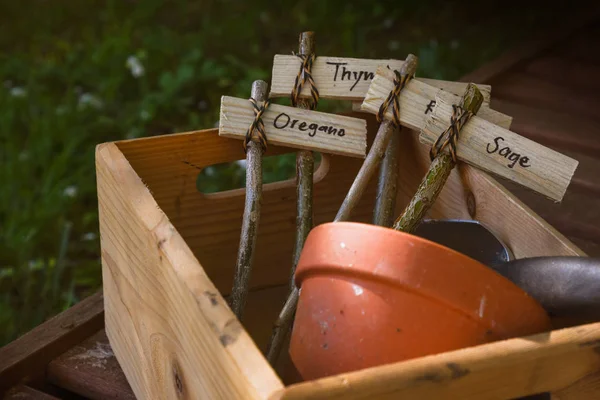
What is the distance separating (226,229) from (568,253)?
0.60 m

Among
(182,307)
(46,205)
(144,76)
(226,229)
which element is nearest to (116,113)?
(144,76)

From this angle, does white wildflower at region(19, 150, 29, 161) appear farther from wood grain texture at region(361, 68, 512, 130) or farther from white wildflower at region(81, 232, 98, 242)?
wood grain texture at region(361, 68, 512, 130)

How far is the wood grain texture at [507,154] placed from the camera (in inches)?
49.4

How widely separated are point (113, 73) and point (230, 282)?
5.54ft

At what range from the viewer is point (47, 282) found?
85.1 inches

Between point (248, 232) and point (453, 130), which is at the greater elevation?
point (453, 130)

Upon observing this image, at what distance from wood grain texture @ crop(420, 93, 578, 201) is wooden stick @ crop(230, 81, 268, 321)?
0.27 meters

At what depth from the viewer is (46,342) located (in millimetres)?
1498

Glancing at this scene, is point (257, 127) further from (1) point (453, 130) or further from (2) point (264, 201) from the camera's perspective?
(1) point (453, 130)

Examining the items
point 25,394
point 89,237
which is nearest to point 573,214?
point 25,394

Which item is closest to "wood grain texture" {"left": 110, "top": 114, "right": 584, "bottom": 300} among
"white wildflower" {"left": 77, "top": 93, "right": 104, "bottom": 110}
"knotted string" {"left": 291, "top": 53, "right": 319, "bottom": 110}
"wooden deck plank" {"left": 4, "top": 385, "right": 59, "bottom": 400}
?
"knotted string" {"left": 291, "top": 53, "right": 319, "bottom": 110}

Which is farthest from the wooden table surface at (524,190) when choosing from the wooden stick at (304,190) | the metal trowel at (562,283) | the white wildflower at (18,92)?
the white wildflower at (18,92)

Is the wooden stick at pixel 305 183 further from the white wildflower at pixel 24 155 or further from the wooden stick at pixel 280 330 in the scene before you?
the white wildflower at pixel 24 155

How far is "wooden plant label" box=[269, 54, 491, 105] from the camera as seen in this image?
1.44 m
